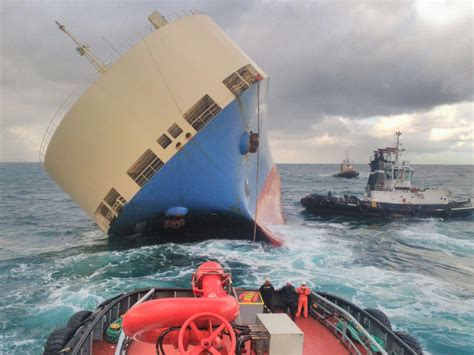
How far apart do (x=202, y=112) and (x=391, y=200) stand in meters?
21.8

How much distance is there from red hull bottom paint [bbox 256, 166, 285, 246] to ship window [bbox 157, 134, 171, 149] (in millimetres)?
7517

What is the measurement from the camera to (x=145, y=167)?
16.6m

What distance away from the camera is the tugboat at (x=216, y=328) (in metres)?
4.16

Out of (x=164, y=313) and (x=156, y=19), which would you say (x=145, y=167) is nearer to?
(x=156, y=19)

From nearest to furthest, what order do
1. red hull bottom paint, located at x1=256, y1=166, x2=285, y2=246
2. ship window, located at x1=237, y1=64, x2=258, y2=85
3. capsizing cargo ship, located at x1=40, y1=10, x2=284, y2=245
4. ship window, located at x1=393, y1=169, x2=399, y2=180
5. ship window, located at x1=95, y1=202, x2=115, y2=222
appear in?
capsizing cargo ship, located at x1=40, y1=10, x2=284, y2=245, ship window, located at x1=95, y1=202, x2=115, y2=222, ship window, located at x1=237, y1=64, x2=258, y2=85, red hull bottom paint, located at x1=256, y1=166, x2=285, y2=246, ship window, located at x1=393, y1=169, x2=399, y2=180

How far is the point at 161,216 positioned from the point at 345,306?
484 inches

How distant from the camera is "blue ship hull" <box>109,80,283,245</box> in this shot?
16359 mm

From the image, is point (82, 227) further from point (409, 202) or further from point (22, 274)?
point (409, 202)

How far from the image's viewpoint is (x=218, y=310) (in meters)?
4.30

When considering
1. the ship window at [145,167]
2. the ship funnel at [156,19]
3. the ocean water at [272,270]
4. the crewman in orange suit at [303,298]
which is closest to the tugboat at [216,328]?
the crewman in orange suit at [303,298]

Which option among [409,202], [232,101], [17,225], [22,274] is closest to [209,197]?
[232,101]

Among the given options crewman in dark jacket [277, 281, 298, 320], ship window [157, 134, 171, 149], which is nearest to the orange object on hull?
crewman in dark jacket [277, 281, 298, 320]

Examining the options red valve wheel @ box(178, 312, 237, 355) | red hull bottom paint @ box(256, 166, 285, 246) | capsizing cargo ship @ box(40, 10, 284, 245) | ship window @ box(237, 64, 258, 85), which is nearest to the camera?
red valve wheel @ box(178, 312, 237, 355)

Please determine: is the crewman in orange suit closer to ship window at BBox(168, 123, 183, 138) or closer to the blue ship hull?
the blue ship hull
